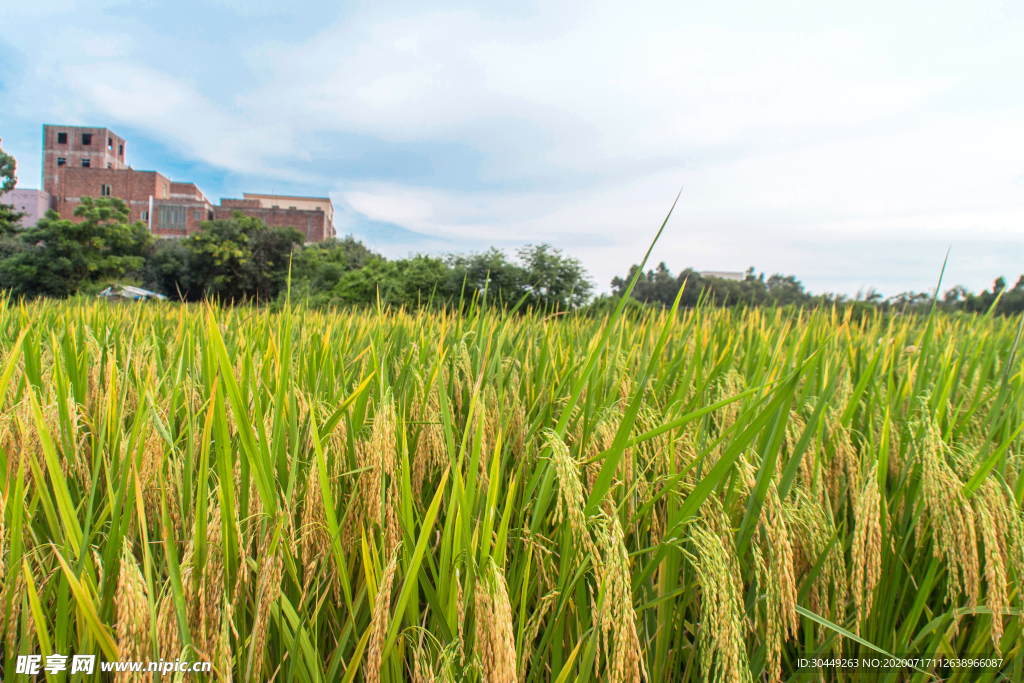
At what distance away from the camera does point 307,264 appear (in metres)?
26.5

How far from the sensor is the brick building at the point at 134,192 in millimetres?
51500

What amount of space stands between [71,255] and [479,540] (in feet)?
119

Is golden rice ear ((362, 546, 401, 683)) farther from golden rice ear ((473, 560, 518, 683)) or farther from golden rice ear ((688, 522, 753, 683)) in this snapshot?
golden rice ear ((688, 522, 753, 683))

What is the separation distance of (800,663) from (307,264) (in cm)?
2900

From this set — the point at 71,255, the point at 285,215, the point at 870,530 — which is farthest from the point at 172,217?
the point at 870,530

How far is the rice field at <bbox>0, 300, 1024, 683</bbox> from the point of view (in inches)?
33.9

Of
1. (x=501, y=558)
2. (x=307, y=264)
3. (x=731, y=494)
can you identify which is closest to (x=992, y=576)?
(x=731, y=494)

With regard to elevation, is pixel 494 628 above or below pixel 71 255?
below

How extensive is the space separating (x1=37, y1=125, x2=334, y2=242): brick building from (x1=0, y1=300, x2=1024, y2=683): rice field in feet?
181

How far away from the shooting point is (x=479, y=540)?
980 millimetres

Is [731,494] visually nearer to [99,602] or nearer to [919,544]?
[919,544]

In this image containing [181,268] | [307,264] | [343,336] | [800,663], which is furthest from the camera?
[181,268]

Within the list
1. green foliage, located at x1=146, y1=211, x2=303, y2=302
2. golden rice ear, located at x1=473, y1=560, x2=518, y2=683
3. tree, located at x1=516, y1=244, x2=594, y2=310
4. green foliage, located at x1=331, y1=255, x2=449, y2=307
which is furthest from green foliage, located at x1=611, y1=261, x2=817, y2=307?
green foliage, located at x1=146, y1=211, x2=303, y2=302

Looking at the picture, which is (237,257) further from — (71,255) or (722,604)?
(722,604)
